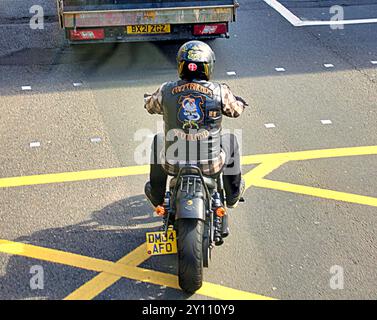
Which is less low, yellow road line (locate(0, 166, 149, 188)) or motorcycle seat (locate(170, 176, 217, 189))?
motorcycle seat (locate(170, 176, 217, 189))

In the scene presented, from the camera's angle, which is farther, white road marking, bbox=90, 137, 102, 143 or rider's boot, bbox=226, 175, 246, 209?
white road marking, bbox=90, 137, 102, 143

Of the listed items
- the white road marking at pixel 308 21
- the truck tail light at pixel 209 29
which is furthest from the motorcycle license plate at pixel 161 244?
the white road marking at pixel 308 21

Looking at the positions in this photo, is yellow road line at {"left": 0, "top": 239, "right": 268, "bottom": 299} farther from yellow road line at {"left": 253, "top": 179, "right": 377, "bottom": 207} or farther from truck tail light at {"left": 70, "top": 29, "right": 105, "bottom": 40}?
truck tail light at {"left": 70, "top": 29, "right": 105, "bottom": 40}

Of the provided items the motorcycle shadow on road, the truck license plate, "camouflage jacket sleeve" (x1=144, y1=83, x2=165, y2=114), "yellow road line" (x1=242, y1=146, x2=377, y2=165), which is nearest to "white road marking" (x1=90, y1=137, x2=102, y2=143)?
the motorcycle shadow on road

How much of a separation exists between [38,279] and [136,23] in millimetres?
5414

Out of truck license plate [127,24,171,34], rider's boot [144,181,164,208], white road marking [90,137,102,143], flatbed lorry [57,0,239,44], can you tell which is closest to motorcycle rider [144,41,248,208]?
rider's boot [144,181,164,208]

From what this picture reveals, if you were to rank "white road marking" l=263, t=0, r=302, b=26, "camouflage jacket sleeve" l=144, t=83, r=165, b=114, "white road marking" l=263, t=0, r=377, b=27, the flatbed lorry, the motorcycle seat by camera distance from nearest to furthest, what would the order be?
the motorcycle seat < "camouflage jacket sleeve" l=144, t=83, r=165, b=114 < the flatbed lorry < "white road marking" l=263, t=0, r=377, b=27 < "white road marking" l=263, t=0, r=302, b=26

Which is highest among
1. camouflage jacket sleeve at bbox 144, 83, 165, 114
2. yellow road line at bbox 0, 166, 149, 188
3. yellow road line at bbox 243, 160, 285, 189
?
camouflage jacket sleeve at bbox 144, 83, 165, 114

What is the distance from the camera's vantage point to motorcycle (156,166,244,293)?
17.7 feet

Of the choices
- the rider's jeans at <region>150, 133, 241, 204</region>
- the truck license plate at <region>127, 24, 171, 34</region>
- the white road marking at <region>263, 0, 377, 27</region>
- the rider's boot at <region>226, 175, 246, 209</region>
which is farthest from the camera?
the white road marking at <region>263, 0, 377, 27</region>

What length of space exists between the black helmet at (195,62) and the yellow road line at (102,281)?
171 centimetres
